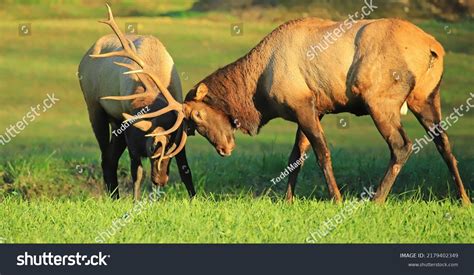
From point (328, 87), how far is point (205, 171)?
12.8 feet

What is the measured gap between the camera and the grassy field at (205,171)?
10641 mm

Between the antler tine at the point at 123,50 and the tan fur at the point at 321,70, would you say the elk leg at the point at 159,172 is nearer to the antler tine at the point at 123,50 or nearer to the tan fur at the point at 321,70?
the tan fur at the point at 321,70

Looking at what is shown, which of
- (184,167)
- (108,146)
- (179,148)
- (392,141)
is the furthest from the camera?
(108,146)

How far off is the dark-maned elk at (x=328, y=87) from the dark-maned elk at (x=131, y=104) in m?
0.42

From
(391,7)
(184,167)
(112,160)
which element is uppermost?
(184,167)

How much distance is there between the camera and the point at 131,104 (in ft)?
43.0

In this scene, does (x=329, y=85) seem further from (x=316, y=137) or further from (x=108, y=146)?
(x=108, y=146)

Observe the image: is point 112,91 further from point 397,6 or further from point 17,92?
point 397,6

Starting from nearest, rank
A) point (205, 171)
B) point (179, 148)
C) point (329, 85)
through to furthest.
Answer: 1. point (329, 85)
2. point (179, 148)
3. point (205, 171)

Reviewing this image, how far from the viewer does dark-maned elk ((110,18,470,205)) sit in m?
11.9

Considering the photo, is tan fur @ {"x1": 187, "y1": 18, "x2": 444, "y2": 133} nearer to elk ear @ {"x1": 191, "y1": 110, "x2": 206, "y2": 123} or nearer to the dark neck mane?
the dark neck mane

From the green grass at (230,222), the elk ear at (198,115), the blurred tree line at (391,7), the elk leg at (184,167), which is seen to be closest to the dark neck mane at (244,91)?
the elk ear at (198,115)

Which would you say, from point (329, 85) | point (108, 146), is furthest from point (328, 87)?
point (108, 146)
